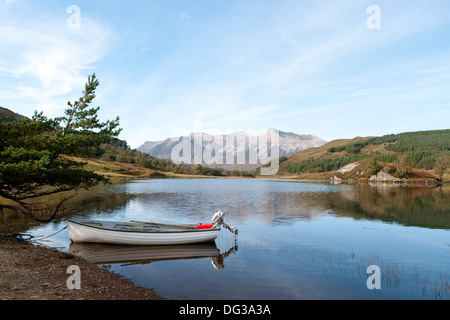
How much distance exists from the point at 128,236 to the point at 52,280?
9.68 m

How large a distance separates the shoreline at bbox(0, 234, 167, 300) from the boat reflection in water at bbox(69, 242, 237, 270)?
2432mm

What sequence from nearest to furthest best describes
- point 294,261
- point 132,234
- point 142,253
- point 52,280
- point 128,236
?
point 52,280 → point 294,261 → point 142,253 → point 132,234 → point 128,236

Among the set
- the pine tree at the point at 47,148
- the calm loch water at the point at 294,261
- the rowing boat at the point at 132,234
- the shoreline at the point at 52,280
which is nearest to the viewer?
the shoreline at the point at 52,280

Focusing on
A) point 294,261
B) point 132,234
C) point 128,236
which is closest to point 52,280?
point 132,234

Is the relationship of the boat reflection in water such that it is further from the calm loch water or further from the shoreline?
the shoreline

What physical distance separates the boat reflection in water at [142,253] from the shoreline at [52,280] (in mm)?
2432

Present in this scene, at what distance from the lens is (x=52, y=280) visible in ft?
46.1

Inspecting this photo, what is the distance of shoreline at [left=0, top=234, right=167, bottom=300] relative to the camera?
12078mm

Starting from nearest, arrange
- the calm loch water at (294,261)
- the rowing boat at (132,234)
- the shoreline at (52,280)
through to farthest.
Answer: the shoreline at (52,280) < the calm loch water at (294,261) < the rowing boat at (132,234)

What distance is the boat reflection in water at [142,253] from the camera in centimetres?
2081

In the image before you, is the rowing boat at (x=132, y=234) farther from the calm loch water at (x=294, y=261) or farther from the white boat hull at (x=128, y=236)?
the calm loch water at (x=294, y=261)

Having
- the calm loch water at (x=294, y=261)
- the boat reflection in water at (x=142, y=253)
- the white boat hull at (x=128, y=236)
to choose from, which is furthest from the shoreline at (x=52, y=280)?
the white boat hull at (x=128, y=236)

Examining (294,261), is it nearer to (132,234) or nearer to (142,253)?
(142,253)
